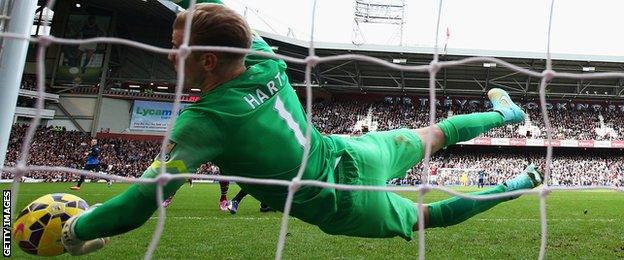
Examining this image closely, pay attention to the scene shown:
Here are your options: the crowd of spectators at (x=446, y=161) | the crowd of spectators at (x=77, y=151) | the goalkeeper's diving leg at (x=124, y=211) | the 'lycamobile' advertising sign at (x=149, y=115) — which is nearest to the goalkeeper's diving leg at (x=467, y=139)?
the goalkeeper's diving leg at (x=124, y=211)

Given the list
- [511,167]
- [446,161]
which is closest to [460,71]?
[446,161]

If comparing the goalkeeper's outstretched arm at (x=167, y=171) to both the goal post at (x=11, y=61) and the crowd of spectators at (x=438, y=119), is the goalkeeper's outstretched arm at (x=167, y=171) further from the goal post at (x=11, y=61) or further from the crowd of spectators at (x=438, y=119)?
the crowd of spectators at (x=438, y=119)

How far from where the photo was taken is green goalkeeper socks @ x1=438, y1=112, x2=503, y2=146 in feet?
8.46

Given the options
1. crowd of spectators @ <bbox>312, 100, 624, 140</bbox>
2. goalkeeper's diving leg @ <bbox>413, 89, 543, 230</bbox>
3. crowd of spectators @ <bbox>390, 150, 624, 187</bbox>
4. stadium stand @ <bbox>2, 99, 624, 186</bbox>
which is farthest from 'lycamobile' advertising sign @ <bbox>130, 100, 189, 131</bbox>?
goalkeeper's diving leg @ <bbox>413, 89, 543, 230</bbox>

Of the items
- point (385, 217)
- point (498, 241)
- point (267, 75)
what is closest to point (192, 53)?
point (267, 75)

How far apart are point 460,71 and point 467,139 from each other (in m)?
24.8

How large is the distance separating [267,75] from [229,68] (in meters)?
0.16

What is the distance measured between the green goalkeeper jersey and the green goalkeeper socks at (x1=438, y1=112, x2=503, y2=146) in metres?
0.66

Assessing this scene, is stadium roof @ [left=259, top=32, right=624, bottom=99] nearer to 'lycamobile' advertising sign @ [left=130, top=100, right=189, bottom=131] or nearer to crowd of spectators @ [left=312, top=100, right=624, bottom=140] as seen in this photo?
crowd of spectators @ [left=312, top=100, right=624, bottom=140]

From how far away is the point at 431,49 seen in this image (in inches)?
1021

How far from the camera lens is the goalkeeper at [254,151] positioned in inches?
73.0

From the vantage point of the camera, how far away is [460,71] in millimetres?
26422

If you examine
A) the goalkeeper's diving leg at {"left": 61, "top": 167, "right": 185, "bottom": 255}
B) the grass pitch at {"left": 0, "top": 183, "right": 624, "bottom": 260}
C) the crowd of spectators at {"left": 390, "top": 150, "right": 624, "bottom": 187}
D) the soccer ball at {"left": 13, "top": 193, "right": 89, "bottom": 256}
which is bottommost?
the crowd of spectators at {"left": 390, "top": 150, "right": 624, "bottom": 187}

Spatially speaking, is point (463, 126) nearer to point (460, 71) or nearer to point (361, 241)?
point (361, 241)
